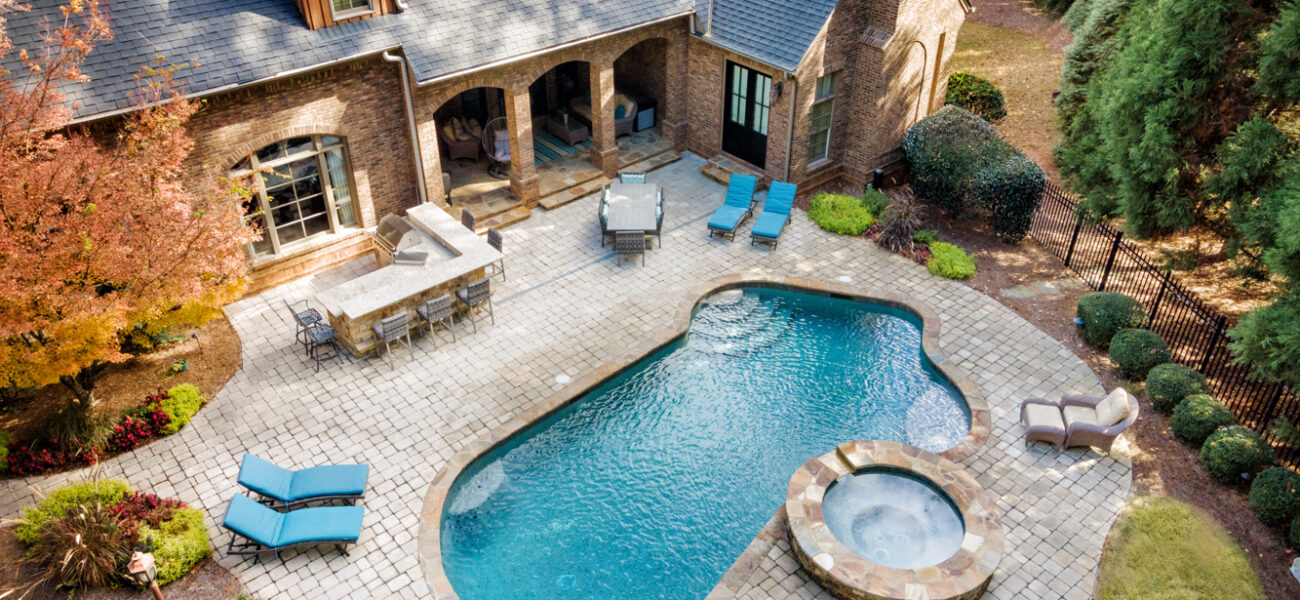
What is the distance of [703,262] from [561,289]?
2933 millimetres

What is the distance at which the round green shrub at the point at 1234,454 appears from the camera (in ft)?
41.5

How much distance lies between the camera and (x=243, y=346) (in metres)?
15.6

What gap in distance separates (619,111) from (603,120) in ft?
7.35

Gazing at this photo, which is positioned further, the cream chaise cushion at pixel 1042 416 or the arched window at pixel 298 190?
the arched window at pixel 298 190

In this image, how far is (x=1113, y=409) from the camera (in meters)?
13.2

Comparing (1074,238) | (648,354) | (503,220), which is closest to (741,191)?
(503,220)

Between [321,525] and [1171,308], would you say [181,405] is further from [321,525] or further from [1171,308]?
[1171,308]

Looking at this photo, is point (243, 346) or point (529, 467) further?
point (243, 346)

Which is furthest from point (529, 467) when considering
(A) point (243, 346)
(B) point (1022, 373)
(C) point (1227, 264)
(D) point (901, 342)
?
(C) point (1227, 264)

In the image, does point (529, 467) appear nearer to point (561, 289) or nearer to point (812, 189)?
point (561, 289)

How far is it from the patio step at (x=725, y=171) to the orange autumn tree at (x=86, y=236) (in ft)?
35.4

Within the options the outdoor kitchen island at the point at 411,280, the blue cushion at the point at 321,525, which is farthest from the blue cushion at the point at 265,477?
the outdoor kitchen island at the point at 411,280

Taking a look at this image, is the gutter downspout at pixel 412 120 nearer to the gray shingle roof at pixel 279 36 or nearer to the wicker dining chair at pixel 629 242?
the gray shingle roof at pixel 279 36

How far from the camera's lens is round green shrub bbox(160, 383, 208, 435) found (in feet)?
45.0
